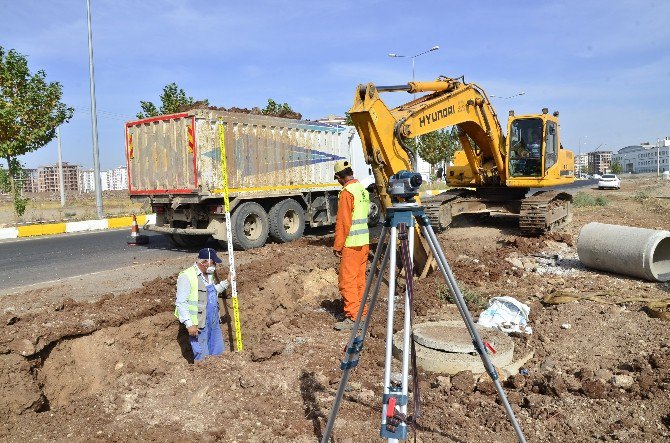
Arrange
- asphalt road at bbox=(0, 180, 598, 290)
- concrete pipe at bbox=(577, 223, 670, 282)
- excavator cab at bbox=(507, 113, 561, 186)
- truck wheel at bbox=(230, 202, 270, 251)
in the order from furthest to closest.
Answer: excavator cab at bbox=(507, 113, 561, 186) < truck wheel at bbox=(230, 202, 270, 251) < asphalt road at bbox=(0, 180, 598, 290) < concrete pipe at bbox=(577, 223, 670, 282)

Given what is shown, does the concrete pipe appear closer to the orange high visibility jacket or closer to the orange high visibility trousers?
the orange high visibility trousers

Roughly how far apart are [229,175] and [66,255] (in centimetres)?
420

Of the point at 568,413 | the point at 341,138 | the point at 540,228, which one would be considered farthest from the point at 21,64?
the point at 568,413

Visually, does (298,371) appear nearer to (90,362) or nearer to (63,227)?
(90,362)

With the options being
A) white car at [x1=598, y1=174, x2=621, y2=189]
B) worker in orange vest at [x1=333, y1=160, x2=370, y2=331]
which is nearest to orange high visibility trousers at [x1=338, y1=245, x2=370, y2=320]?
worker in orange vest at [x1=333, y1=160, x2=370, y2=331]

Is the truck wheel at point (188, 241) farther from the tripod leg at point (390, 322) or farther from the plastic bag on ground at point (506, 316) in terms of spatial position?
the tripod leg at point (390, 322)

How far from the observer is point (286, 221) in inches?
516

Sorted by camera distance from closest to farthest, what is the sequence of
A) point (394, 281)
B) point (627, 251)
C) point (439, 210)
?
point (394, 281) → point (627, 251) → point (439, 210)

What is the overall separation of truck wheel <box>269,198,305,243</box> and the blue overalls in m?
6.33

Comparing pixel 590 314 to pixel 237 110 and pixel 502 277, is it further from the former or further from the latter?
pixel 237 110

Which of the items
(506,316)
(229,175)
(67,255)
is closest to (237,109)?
(229,175)

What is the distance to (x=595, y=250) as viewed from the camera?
27.8 ft

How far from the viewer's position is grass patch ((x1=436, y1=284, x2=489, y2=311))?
6910mm

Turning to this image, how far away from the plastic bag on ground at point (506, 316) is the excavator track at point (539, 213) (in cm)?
553
